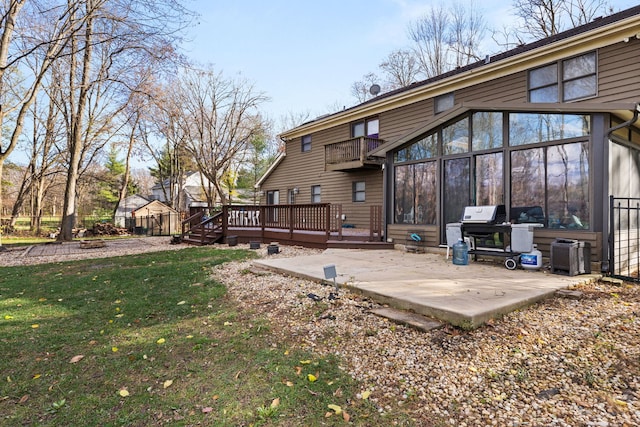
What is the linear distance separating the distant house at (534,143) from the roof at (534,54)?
28mm

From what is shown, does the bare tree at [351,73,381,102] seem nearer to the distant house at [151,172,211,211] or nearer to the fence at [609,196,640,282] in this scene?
the distant house at [151,172,211,211]

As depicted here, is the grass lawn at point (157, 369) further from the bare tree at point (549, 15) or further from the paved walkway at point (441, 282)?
the bare tree at point (549, 15)

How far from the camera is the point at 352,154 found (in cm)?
1282

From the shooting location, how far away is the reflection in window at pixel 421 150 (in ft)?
26.6

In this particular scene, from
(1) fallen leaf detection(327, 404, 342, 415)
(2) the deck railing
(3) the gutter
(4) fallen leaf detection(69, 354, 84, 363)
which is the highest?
(2) the deck railing

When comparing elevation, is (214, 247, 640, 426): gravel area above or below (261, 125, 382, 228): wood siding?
below

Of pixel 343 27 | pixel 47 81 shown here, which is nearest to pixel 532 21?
pixel 343 27

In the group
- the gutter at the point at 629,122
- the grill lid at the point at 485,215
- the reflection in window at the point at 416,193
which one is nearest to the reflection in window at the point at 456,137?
the reflection in window at the point at 416,193

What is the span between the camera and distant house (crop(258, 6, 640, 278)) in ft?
18.9

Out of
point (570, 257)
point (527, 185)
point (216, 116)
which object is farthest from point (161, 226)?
point (570, 257)

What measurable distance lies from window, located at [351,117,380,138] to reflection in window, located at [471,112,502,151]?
6013 mm

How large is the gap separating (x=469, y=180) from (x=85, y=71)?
49.2 feet

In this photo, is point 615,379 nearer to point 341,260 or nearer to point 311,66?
point 341,260

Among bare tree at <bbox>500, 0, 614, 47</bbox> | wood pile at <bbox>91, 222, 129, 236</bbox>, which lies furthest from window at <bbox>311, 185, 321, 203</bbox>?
wood pile at <bbox>91, 222, 129, 236</bbox>
